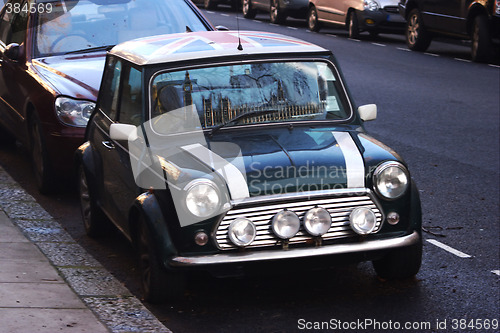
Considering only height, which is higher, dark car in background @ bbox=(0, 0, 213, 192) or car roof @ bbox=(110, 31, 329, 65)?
car roof @ bbox=(110, 31, 329, 65)

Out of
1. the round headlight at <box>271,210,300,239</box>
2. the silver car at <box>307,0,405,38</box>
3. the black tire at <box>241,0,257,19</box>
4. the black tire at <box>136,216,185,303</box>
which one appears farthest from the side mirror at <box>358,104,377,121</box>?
the black tire at <box>241,0,257,19</box>

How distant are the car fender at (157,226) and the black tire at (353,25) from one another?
18534 millimetres

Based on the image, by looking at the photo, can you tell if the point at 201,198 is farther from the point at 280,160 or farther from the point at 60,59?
the point at 60,59

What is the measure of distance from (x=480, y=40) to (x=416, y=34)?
245 centimetres

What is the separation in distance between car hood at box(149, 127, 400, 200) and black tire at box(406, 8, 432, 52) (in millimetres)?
15544

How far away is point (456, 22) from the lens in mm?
19859

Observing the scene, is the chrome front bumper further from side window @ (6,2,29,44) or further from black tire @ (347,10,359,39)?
black tire @ (347,10,359,39)

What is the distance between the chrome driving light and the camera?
8539 mm

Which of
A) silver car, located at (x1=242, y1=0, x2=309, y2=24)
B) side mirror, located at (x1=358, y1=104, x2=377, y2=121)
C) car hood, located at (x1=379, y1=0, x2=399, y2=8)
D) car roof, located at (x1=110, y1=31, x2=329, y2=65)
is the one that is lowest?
silver car, located at (x1=242, y1=0, x2=309, y2=24)

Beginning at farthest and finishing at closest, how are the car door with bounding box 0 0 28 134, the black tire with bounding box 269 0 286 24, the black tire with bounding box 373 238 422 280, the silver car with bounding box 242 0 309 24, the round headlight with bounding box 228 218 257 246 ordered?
the black tire with bounding box 269 0 286 24 → the silver car with bounding box 242 0 309 24 → the car door with bounding box 0 0 28 134 → the black tire with bounding box 373 238 422 280 → the round headlight with bounding box 228 218 257 246

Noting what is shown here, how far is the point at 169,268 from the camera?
572 cm

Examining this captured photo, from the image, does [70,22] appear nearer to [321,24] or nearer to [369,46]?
[369,46]

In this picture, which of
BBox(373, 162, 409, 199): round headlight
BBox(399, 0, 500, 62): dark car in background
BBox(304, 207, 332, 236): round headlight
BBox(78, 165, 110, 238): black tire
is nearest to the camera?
BBox(304, 207, 332, 236): round headlight

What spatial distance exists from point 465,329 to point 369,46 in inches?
689
